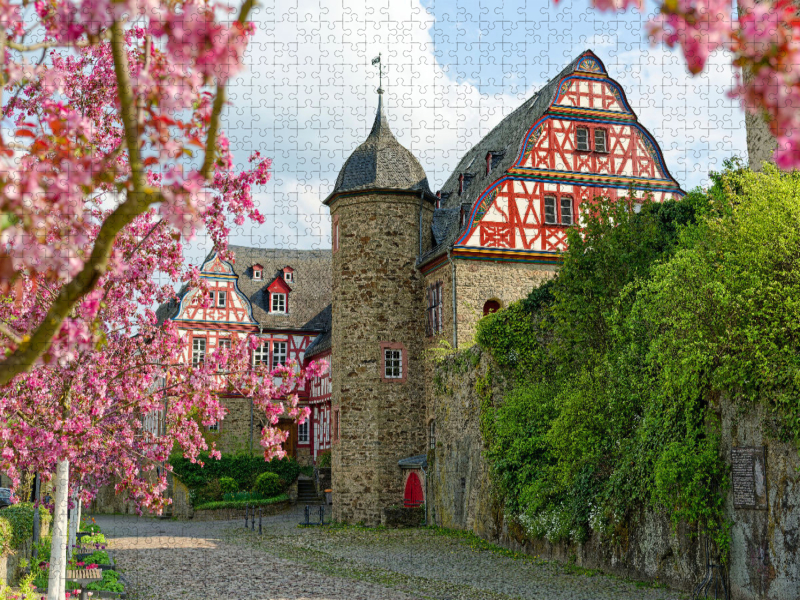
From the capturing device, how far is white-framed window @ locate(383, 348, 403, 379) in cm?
2692

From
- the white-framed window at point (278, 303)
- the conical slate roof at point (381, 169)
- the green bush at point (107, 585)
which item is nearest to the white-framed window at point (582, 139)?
the conical slate roof at point (381, 169)

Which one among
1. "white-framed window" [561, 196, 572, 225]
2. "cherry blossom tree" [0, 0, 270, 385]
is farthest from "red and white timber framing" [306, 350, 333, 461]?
"cherry blossom tree" [0, 0, 270, 385]

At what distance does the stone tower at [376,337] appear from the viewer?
2661 cm

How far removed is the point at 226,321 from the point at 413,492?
15940mm

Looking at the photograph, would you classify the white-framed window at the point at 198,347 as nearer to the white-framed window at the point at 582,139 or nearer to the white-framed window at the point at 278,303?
the white-framed window at the point at 278,303

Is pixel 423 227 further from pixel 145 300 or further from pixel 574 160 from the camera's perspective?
pixel 145 300

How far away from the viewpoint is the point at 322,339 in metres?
40.3

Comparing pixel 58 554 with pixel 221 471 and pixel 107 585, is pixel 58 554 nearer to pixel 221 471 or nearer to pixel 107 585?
pixel 107 585

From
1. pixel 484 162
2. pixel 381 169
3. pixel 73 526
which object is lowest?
pixel 73 526

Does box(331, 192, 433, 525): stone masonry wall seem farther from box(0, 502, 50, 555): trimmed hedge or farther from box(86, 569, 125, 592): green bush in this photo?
box(86, 569, 125, 592): green bush

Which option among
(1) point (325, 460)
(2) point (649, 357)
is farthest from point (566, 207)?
(1) point (325, 460)

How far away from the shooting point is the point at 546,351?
1970 centimetres

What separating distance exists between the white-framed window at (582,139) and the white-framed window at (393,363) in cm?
821

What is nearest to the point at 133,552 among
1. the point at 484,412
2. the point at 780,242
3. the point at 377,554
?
the point at 377,554
